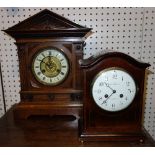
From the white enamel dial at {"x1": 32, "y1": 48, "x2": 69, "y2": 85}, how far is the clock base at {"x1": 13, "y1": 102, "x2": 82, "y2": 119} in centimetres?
12

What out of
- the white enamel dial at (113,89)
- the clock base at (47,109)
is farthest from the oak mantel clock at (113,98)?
the clock base at (47,109)

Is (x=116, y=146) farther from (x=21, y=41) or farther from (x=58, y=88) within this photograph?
(x=21, y=41)

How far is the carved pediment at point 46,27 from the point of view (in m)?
0.94

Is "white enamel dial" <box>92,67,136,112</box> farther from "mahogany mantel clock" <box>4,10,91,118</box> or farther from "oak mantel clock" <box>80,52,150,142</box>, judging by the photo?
"mahogany mantel clock" <box>4,10,91,118</box>

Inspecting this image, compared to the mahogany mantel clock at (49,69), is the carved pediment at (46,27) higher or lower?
higher

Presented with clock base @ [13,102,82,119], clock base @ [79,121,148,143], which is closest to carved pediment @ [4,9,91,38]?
clock base @ [13,102,82,119]

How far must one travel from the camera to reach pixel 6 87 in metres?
1.22

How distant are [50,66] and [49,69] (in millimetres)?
→ 17

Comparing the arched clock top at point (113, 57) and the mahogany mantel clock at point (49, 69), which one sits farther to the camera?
the mahogany mantel clock at point (49, 69)

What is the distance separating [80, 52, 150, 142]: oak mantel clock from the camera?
0.82m

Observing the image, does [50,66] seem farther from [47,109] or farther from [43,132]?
[43,132]

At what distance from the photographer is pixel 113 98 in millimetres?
844

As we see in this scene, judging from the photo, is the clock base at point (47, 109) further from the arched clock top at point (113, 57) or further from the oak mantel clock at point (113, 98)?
the arched clock top at point (113, 57)

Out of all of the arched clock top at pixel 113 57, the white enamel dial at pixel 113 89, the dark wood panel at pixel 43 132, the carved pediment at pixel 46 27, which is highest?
the carved pediment at pixel 46 27
